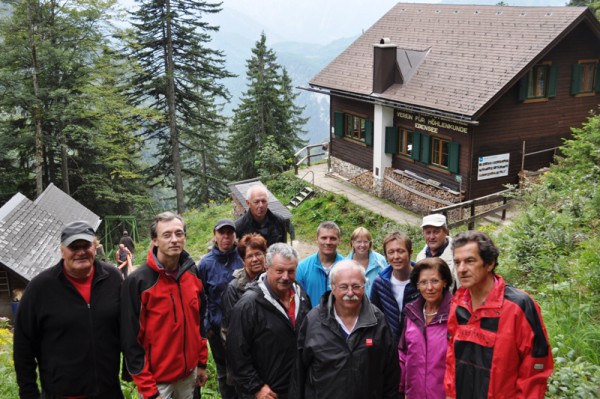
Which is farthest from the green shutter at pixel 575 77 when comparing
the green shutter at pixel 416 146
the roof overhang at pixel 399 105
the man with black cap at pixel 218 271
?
the man with black cap at pixel 218 271

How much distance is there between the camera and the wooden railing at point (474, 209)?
16531 mm

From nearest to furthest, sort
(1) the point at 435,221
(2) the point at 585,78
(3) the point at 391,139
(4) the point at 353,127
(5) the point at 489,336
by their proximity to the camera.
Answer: (5) the point at 489,336 → (1) the point at 435,221 → (2) the point at 585,78 → (3) the point at 391,139 → (4) the point at 353,127

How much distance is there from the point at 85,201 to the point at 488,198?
21550 millimetres

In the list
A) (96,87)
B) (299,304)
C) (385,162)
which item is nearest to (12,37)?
(96,87)

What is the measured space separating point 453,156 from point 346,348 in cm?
1512

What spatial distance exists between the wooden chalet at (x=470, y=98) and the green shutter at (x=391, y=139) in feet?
0.13

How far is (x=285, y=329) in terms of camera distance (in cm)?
437

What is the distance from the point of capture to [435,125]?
61.2 ft

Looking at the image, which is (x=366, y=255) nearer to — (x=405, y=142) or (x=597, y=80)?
(x=405, y=142)

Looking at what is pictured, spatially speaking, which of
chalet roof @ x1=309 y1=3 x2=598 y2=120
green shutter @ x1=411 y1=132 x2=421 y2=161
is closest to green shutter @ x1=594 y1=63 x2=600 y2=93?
chalet roof @ x1=309 y1=3 x2=598 y2=120

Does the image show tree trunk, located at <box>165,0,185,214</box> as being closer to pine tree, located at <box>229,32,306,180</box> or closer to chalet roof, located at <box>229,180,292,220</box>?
pine tree, located at <box>229,32,306,180</box>

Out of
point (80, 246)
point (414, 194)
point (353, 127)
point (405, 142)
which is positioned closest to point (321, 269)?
point (80, 246)

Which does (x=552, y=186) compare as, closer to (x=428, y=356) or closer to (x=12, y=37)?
(x=428, y=356)

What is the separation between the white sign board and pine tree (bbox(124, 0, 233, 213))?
53.8ft
